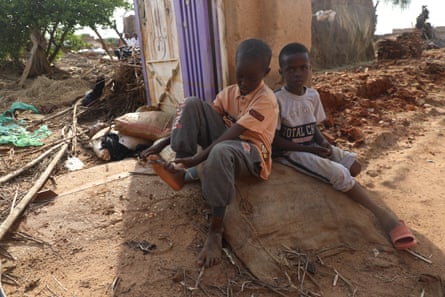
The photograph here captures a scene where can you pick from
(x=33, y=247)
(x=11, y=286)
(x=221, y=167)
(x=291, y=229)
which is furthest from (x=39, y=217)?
(x=291, y=229)

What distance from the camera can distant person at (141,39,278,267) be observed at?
1896 mm

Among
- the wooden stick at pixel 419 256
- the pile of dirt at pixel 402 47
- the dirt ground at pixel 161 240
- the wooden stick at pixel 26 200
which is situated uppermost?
the pile of dirt at pixel 402 47

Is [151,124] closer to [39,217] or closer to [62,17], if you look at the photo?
[39,217]

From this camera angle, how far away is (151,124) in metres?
3.68

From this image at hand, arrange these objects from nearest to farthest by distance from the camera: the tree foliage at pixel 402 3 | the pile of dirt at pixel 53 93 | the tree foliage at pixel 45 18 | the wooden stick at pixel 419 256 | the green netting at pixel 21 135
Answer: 1. the wooden stick at pixel 419 256
2. the green netting at pixel 21 135
3. the pile of dirt at pixel 53 93
4. the tree foliage at pixel 45 18
5. the tree foliage at pixel 402 3

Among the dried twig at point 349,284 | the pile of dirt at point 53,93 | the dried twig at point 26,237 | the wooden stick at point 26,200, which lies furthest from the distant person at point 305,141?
the pile of dirt at point 53,93

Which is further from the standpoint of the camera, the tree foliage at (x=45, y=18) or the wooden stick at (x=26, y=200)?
the tree foliage at (x=45, y=18)

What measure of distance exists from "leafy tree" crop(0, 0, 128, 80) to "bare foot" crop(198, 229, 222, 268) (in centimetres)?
1101

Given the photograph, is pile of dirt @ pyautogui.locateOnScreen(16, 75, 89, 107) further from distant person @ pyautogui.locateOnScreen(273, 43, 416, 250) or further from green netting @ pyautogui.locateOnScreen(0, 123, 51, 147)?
distant person @ pyautogui.locateOnScreen(273, 43, 416, 250)

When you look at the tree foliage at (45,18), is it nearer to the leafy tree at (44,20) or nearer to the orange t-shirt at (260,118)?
the leafy tree at (44,20)

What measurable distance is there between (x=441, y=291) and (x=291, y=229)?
83cm

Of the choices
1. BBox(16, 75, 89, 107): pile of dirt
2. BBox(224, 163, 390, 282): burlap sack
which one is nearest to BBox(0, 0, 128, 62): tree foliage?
BBox(16, 75, 89, 107): pile of dirt

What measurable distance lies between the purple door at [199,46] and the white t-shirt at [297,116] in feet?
2.39

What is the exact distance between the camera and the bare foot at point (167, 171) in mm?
1974
